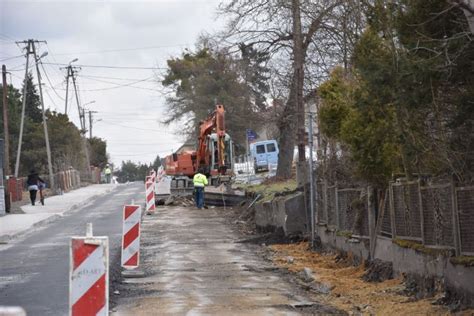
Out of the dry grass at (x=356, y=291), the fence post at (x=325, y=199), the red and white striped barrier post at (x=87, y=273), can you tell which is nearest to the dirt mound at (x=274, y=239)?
the fence post at (x=325, y=199)

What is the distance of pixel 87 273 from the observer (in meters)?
8.15

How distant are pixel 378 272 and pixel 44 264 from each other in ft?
23.8

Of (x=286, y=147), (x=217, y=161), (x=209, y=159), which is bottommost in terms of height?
(x=217, y=161)

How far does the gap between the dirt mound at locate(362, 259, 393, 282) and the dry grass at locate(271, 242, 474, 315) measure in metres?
0.16

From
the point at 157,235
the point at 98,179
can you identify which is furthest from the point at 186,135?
the point at 157,235

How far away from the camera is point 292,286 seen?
14.3 m

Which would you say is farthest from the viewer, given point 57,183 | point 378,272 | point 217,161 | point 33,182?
point 57,183

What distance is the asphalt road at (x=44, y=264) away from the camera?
501 inches

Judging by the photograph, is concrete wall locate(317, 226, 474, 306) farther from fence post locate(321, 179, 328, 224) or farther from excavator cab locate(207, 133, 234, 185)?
excavator cab locate(207, 133, 234, 185)

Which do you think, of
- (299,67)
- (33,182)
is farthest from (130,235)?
(33,182)

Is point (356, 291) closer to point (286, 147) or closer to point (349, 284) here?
point (349, 284)

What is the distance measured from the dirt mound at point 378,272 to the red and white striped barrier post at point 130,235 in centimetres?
404

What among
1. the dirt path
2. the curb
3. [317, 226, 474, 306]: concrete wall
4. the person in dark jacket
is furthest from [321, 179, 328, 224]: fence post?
the person in dark jacket

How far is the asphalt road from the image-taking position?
12734 millimetres
